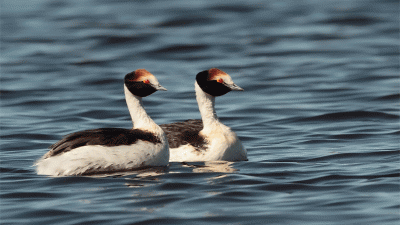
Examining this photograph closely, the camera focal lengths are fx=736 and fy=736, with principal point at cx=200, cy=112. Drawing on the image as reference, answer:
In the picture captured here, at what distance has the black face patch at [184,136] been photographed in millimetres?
11938

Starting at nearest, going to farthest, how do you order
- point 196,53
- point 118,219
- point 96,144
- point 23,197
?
point 118,219, point 23,197, point 96,144, point 196,53

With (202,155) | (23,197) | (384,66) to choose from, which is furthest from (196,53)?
(23,197)

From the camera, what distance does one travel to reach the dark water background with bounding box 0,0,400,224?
9.23 m

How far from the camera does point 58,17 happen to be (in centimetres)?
3497

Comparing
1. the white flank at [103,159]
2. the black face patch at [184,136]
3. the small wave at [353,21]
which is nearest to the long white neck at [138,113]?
the white flank at [103,159]

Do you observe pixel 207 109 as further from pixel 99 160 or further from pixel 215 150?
pixel 99 160

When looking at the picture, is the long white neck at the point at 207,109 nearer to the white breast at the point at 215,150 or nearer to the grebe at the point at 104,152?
the white breast at the point at 215,150

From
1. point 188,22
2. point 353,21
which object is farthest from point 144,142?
point 353,21

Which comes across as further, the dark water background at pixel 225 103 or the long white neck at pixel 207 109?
the long white neck at pixel 207 109

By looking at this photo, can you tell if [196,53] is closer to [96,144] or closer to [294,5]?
[294,5]

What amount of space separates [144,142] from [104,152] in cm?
67

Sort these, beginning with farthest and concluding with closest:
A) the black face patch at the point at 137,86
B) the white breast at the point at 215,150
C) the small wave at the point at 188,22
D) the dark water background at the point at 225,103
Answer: the small wave at the point at 188,22
the white breast at the point at 215,150
the black face patch at the point at 137,86
the dark water background at the point at 225,103

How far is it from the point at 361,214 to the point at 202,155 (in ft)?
12.1

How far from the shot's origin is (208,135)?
12109 mm
